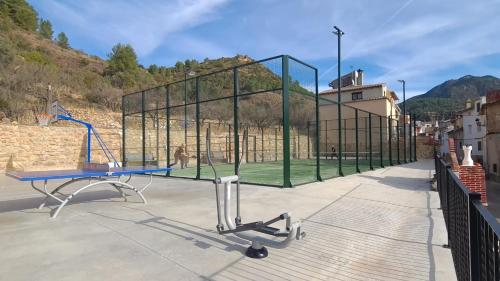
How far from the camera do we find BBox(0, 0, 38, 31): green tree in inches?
1530

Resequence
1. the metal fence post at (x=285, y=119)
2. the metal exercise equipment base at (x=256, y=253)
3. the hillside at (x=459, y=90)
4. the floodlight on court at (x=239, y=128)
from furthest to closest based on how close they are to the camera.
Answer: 1. the hillside at (x=459, y=90)
2. the floodlight on court at (x=239, y=128)
3. the metal fence post at (x=285, y=119)
4. the metal exercise equipment base at (x=256, y=253)

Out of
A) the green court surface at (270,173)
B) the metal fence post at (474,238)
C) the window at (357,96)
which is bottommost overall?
the green court surface at (270,173)

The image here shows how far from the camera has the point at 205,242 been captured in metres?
3.64

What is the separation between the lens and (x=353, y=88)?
131ft

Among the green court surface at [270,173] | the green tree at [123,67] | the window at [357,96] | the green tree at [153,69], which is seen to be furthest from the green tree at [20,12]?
the window at [357,96]

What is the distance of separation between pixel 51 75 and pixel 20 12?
83.0 ft

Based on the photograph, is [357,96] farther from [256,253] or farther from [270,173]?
[256,253]

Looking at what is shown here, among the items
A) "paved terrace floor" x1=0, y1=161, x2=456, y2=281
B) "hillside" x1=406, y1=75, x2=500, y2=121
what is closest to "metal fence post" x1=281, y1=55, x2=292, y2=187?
"paved terrace floor" x1=0, y1=161, x2=456, y2=281

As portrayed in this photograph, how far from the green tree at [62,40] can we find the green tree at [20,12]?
3.69 metres

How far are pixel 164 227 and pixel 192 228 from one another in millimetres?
348

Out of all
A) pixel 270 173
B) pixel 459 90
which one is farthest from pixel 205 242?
pixel 459 90

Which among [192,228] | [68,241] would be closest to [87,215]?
[68,241]

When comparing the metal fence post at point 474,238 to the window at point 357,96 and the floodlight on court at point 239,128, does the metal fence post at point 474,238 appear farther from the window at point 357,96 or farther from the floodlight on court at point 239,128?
the window at point 357,96

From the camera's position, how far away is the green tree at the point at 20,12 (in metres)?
38.9
